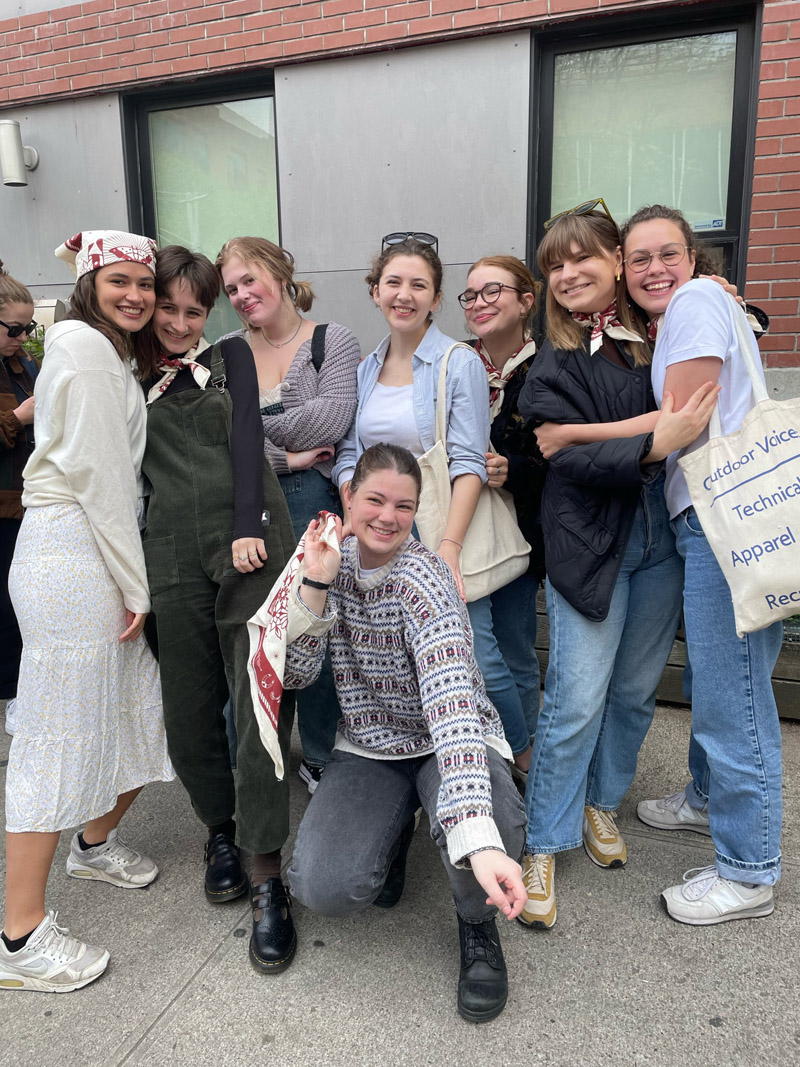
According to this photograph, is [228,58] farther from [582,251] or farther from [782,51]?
[582,251]

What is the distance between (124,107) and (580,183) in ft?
10.7

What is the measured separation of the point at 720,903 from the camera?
7.52 feet

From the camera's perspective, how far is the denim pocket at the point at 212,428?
2432 mm

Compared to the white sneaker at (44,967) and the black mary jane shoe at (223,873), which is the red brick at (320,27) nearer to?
the black mary jane shoe at (223,873)

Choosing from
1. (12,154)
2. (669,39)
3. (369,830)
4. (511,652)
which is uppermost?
(669,39)

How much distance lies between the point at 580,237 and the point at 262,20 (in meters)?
3.78

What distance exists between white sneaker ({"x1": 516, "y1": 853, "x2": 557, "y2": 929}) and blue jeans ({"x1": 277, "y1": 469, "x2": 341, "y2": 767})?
95 centimetres

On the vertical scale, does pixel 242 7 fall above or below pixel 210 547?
above

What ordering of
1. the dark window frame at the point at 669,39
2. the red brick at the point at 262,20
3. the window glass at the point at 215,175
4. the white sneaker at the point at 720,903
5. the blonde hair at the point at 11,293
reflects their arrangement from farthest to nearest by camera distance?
the window glass at the point at 215,175, the red brick at the point at 262,20, the dark window frame at the point at 669,39, the blonde hair at the point at 11,293, the white sneaker at the point at 720,903

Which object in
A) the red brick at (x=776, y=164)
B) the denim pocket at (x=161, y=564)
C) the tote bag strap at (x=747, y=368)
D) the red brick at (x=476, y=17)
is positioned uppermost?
the red brick at (x=476, y=17)

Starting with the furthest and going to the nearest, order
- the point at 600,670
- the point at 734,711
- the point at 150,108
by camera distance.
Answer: the point at 150,108
the point at 600,670
the point at 734,711

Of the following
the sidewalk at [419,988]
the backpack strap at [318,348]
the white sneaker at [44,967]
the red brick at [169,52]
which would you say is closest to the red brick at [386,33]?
the red brick at [169,52]

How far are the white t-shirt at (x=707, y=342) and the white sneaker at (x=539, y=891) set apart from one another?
46.7 inches

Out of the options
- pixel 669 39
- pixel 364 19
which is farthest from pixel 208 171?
pixel 669 39
